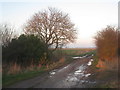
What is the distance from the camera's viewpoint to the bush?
14875 millimetres

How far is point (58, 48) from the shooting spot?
26547mm

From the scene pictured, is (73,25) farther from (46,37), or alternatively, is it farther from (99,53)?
(99,53)

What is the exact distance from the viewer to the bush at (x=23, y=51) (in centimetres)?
1488

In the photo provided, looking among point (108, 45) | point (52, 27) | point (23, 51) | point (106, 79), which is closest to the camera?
point (106, 79)

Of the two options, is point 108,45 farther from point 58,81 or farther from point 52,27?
point 52,27

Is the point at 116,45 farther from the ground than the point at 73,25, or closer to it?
closer to it

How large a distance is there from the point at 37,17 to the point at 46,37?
166 inches

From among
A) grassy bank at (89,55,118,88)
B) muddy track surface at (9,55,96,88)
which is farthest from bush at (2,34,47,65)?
grassy bank at (89,55,118,88)

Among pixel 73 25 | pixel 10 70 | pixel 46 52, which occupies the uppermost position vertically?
pixel 73 25

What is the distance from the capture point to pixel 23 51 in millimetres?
15273

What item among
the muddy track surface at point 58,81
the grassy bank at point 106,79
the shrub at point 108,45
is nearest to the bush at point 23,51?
the muddy track surface at point 58,81

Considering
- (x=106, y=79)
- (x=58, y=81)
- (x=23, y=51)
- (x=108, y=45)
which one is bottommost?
(x=58, y=81)

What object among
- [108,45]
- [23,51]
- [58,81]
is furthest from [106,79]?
[23,51]

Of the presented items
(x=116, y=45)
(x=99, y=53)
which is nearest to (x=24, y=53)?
(x=99, y=53)
